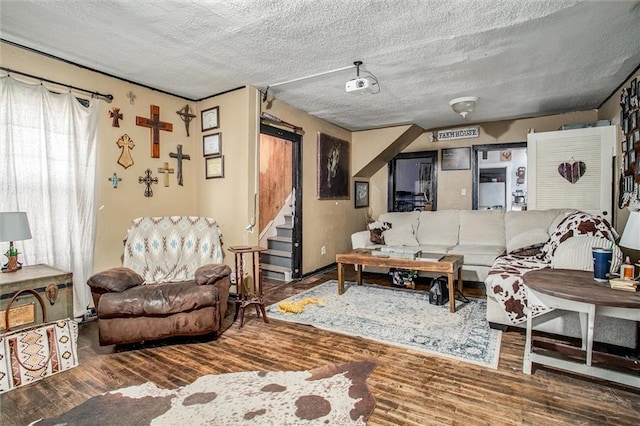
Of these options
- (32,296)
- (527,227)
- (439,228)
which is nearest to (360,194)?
(439,228)

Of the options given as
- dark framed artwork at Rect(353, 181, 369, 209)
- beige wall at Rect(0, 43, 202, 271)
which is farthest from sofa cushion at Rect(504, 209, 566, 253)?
beige wall at Rect(0, 43, 202, 271)

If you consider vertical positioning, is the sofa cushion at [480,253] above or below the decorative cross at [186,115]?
below

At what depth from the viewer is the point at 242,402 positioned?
1.80m

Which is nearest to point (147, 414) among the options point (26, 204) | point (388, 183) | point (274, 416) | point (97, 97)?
point (274, 416)

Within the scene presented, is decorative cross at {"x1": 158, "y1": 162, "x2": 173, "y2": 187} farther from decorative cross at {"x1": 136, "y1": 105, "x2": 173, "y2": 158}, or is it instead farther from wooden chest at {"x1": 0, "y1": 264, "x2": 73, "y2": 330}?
wooden chest at {"x1": 0, "y1": 264, "x2": 73, "y2": 330}

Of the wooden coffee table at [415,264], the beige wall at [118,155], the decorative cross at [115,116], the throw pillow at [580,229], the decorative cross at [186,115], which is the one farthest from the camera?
the decorative cross at [186,115]

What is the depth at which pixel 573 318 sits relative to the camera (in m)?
2.49

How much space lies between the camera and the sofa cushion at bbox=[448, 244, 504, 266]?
4039mm

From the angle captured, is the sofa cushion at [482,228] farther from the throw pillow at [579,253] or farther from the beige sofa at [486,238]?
the throw pillow at [579,253]

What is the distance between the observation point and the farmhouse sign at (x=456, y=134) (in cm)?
564

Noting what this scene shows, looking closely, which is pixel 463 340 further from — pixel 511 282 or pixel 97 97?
pixel 97 97

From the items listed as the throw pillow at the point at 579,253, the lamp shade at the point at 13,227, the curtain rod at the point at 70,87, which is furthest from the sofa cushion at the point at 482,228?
the lamp shade at the point at 13,227

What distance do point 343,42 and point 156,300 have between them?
2.56 meters

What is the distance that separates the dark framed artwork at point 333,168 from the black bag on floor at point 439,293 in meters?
2.27
